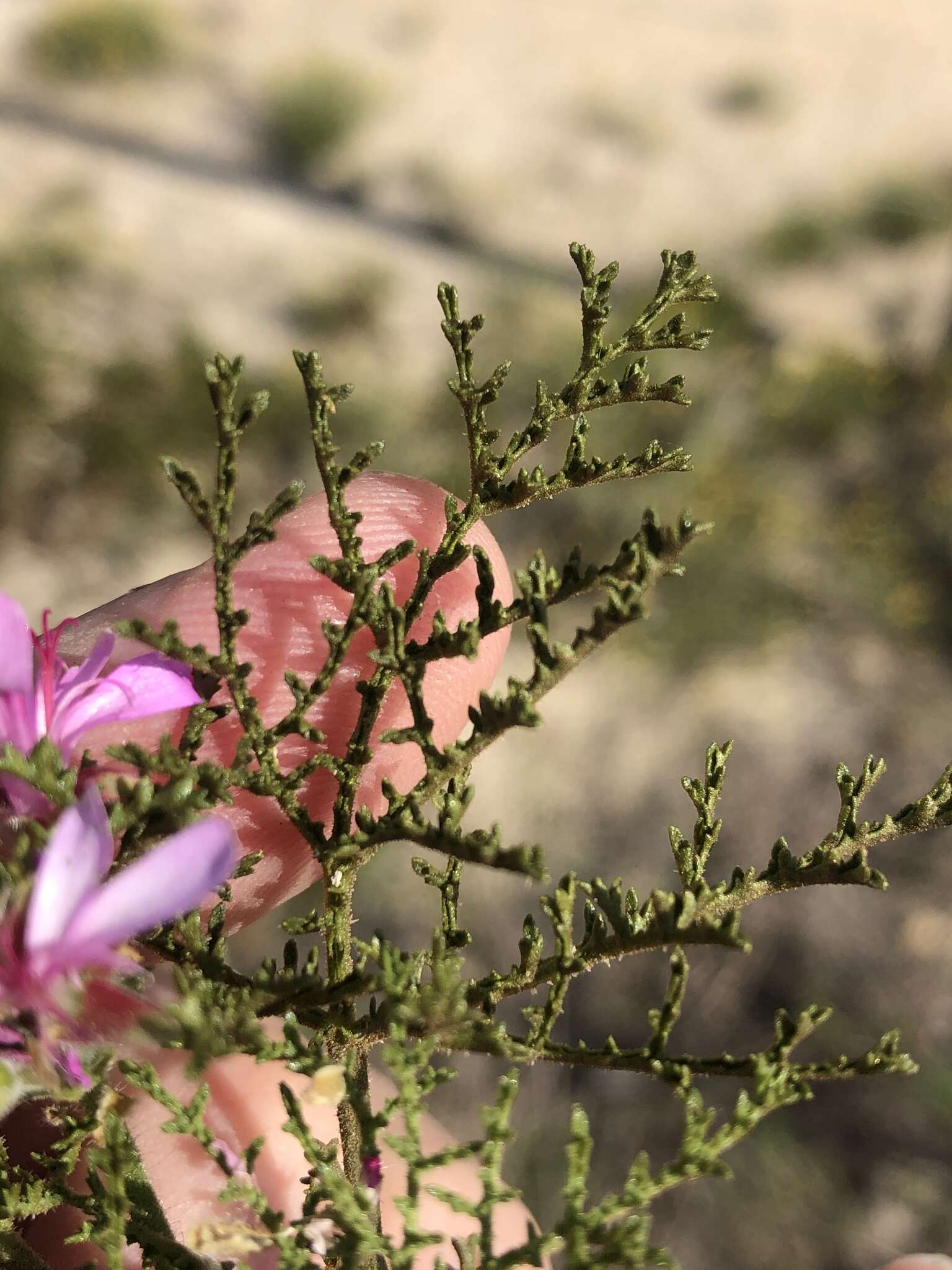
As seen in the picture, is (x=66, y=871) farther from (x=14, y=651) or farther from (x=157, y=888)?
(x=14, y=651)

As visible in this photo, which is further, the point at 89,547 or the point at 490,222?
the point at 490,222

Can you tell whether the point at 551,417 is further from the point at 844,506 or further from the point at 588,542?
the point at 844,506

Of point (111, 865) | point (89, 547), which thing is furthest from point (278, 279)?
point (111, 865)

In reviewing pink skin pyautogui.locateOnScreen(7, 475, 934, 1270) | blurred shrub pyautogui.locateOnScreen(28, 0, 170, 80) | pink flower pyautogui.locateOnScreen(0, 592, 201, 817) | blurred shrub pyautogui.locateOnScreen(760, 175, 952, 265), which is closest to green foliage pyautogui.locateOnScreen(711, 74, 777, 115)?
blurred shrub pyautogui.locateOnScreen(760, 175, 952, 265)

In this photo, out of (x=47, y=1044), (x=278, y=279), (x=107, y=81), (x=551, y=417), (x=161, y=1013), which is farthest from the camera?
(x=107, y=81)

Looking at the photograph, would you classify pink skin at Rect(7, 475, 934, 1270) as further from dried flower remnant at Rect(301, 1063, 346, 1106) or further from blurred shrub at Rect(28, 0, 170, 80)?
blurred shrub at Rect(28, 0, 170, 80)
